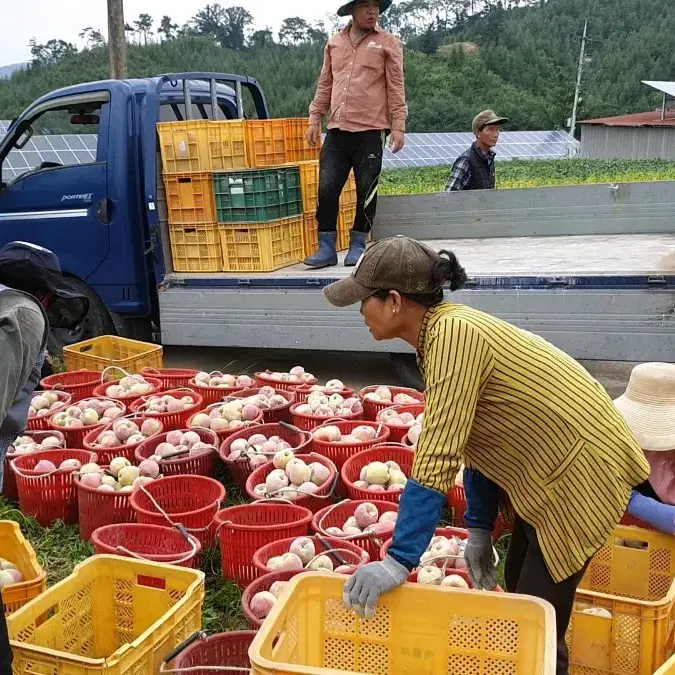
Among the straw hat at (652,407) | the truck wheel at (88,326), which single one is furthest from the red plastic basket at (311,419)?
the truck wheel at (88,326)

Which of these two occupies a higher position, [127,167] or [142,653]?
[127,167]

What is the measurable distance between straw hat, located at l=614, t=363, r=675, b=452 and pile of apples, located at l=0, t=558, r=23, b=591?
2257 mm

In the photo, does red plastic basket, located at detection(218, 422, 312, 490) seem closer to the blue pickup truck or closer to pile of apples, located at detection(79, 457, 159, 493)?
pile of apples, located at detection(79, 457, 159, 493)

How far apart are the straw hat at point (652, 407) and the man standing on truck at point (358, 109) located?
3488mm

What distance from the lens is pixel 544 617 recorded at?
6.59 feet

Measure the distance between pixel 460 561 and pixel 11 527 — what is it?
1.66 m

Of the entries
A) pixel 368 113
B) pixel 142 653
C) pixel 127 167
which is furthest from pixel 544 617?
pixel 127 167

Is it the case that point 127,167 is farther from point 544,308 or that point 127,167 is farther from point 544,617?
point 544,617

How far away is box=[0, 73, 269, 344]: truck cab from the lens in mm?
6625

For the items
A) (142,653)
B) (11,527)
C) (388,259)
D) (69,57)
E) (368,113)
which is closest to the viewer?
(388,259)

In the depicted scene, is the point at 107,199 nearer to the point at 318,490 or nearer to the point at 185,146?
the point at 185,146

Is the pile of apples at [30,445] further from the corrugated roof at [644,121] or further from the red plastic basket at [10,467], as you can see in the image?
the corrugated roof at [644,121]

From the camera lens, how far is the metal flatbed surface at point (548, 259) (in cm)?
561

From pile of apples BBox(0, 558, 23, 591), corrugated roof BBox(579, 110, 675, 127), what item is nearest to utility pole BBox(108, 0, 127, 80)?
pile of apples BBox(0, 558, 23, 591)
